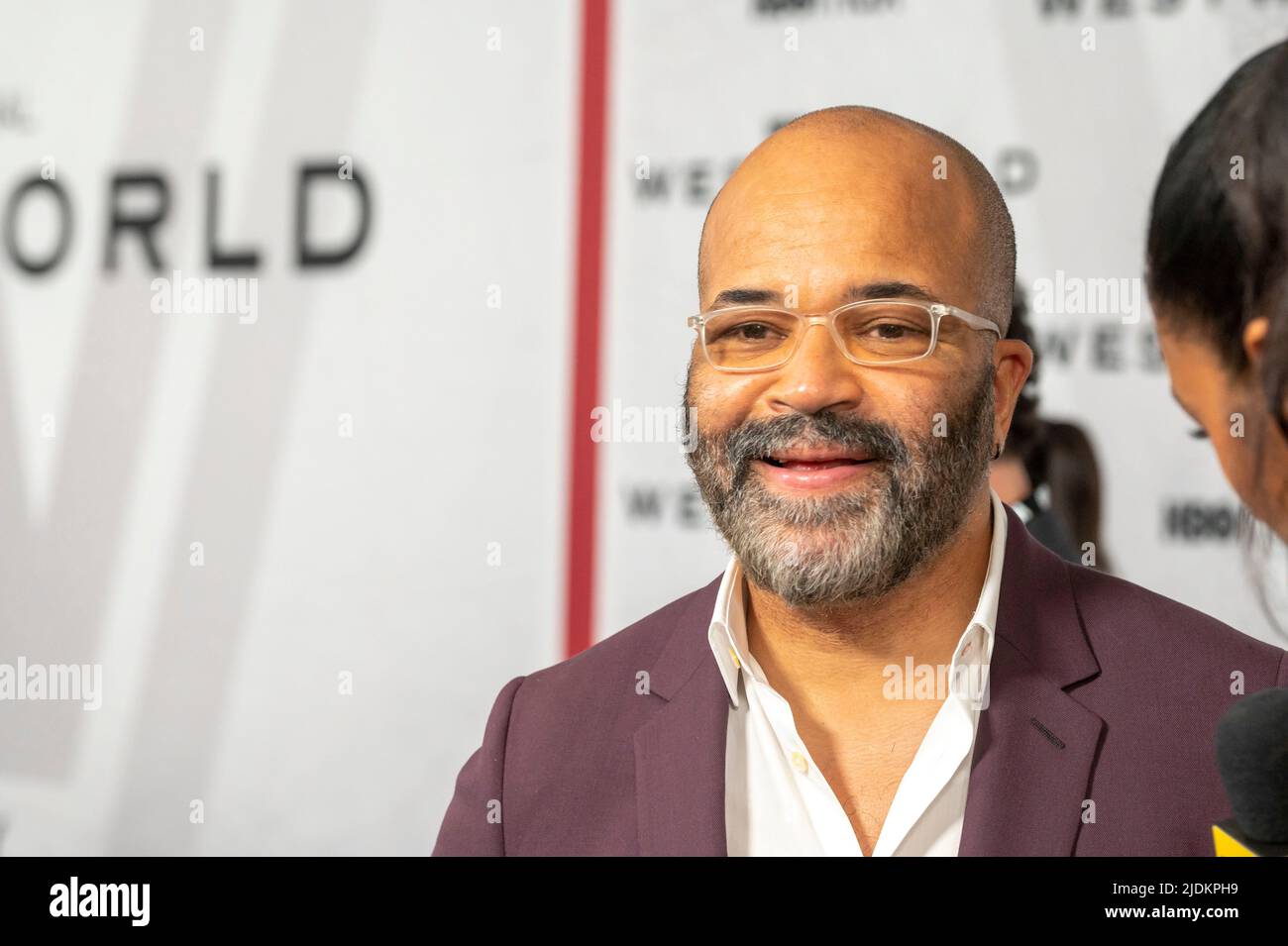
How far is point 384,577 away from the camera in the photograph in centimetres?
278

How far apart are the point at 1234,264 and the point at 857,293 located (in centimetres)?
32

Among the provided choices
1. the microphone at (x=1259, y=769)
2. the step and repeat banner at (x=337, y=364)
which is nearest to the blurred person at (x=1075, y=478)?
the step and repeat banner at (x=337, y=364)

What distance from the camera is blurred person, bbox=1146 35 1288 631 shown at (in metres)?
0.91

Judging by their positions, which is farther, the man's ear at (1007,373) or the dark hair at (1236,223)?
the man's ear at (1007,373)

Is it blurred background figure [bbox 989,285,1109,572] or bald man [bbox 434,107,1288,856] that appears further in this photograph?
blurred background figure [bbox 989,285,1109,572]

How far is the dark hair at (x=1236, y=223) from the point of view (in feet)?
2.97

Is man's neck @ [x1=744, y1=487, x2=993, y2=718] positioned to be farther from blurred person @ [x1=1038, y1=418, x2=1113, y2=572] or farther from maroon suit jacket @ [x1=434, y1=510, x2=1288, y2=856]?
blurred person @ [x1=1038, y1=418, x2=1113, y2=572]

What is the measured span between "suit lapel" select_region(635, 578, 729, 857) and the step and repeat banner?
54.2 inches

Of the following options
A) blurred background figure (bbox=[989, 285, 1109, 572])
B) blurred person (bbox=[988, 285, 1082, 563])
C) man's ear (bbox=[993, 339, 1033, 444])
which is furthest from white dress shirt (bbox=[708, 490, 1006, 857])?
blurred background figure (bbox=[989, 285, 1109, 572])

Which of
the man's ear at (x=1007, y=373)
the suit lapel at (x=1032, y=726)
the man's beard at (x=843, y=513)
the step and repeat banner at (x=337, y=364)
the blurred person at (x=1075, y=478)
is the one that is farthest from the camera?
the step and repeat banner at (x=337, y=364)

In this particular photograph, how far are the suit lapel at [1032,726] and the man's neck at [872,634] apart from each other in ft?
0.16
